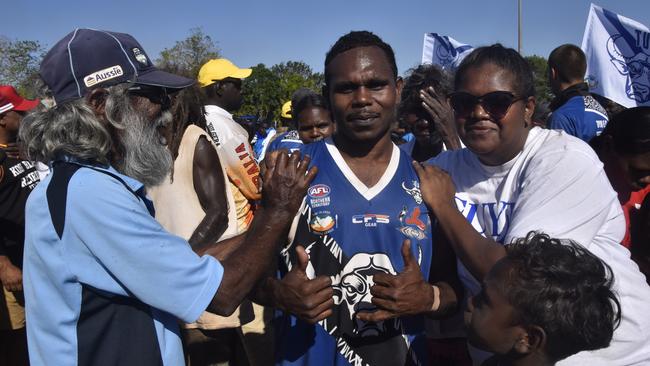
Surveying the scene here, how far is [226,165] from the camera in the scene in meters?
4.69

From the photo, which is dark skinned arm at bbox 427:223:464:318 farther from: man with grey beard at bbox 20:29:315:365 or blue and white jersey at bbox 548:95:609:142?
blue and white jersey at bbox 548:95:609:142

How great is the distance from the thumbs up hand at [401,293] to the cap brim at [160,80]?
3.53 feet

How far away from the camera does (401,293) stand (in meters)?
2.05

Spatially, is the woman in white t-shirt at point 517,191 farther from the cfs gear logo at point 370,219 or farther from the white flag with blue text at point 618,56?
the white flag with blue text at point 618,56

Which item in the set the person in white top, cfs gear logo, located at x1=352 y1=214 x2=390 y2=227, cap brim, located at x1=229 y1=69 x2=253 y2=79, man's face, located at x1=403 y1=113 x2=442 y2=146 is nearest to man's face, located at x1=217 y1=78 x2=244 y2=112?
cap brim, located at x1=229 y1=69 x2=253 y2=79

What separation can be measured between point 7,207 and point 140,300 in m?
3.10

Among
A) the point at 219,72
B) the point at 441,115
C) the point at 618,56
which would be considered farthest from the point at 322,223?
the point at 618,56

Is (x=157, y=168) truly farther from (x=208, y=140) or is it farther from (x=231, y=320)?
(x=231, y=320)

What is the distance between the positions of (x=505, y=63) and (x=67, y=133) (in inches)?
71.4

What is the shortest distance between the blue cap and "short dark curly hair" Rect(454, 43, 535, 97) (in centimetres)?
138

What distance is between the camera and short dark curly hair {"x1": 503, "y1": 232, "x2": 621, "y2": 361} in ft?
5.85

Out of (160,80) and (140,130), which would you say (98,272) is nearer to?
(140,130)

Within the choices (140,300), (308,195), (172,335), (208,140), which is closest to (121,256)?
(140,300)

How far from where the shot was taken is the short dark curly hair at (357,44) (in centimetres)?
246
